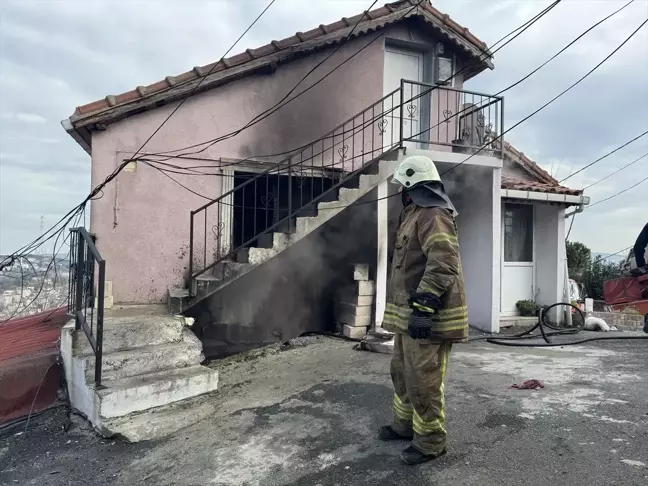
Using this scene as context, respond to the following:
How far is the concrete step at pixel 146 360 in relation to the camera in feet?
14.7

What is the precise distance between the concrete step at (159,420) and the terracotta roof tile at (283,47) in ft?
13.7

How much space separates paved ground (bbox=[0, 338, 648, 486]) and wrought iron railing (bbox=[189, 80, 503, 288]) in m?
2.73

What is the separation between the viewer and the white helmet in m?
3.31

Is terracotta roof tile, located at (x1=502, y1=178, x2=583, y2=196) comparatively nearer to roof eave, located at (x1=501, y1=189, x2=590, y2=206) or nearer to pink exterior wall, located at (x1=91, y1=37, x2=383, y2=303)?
roof eave, located at (x1=501, y1=189, x2=590, y2=206)

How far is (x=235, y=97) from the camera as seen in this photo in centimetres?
745

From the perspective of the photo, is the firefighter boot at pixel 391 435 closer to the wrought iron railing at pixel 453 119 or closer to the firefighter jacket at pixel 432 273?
the firefighter jacket at pixel 432 273

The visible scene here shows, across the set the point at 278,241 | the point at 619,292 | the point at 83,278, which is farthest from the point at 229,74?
the point at 619,292

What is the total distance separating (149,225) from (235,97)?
245 centimetres

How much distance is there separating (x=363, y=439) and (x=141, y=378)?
2.30 meters

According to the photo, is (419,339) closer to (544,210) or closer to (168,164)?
(168,164)

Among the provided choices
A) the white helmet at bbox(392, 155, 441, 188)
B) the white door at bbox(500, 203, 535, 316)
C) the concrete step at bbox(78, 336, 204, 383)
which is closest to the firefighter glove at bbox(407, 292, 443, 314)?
the white helmet at bbox(392, 155, 441, 188)

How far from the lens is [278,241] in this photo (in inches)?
255

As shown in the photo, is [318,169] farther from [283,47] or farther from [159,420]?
[159,420]

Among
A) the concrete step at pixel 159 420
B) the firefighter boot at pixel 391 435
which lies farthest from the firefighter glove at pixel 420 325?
the concrete step at pixel 159 420
